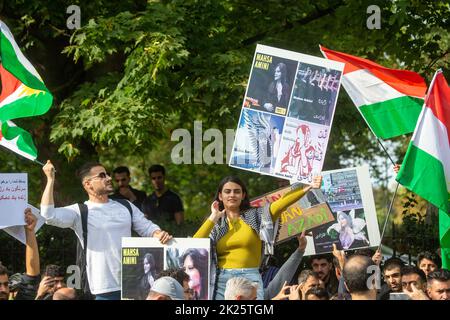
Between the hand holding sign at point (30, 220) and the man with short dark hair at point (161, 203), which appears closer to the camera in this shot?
the hand holding sign at point (30, 220)

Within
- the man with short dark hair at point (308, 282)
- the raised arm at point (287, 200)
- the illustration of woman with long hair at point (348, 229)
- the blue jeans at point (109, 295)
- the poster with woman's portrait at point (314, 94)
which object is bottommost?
the blue jeans at point (109, 295)

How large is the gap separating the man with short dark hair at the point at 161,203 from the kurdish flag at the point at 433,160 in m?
4.00

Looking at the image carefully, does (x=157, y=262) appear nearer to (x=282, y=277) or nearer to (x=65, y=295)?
(x=282, y=277)

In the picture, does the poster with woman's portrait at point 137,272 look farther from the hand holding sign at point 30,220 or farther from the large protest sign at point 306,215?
the large protest sign at point 306,215

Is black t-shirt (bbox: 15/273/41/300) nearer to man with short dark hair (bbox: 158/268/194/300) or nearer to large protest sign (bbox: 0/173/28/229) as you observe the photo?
large protest sign (bbox: 0/173/28/229)

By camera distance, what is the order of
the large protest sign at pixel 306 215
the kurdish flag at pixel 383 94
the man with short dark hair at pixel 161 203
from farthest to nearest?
1. the man with short dark hair at pixel 161 203
2. the large protest sign at pixel 306 215
3. the kurdish flag at pixel 383 94

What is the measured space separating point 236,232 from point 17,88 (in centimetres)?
288

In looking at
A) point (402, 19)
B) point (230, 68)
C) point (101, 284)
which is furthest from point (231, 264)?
point (402, 19)

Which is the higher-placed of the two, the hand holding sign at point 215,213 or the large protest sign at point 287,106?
the large protest sign at point 287,106

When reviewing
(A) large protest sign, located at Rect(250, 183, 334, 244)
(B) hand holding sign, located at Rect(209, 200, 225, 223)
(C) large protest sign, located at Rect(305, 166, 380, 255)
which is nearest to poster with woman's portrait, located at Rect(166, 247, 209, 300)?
(B) hand holding sign, located at Rect(209, 200, 225, 223)

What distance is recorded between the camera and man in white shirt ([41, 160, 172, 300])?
910 centimetres

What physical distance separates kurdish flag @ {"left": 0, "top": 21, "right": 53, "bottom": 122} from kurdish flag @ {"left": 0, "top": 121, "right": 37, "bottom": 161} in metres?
0.10

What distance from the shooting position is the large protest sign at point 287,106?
9.99 meters

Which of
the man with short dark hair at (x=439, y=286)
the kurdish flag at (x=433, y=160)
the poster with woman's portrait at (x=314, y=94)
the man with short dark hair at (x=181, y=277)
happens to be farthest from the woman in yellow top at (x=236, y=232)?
the man with short dark hair at (x=439, y=286)
